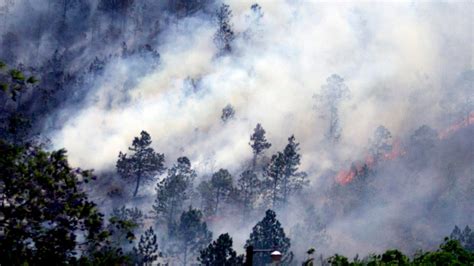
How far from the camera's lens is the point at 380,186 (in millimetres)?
105938

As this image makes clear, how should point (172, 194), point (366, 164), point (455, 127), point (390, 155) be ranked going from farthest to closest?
1. point (455, 127)
2. point (390, 155)
3. point (366, 164)
4. point (172, 194)

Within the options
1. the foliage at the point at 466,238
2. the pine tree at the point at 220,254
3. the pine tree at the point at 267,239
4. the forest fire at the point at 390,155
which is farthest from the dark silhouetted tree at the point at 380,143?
the pine tree at the point at 220,254

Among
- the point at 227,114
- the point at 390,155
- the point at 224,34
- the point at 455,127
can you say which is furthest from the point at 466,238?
the point at 224,34

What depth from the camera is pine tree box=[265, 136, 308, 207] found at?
98562mm

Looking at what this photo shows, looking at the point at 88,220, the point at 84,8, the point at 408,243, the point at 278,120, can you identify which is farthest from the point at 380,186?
the point at 84,8

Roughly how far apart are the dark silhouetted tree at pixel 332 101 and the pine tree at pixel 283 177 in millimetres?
29351

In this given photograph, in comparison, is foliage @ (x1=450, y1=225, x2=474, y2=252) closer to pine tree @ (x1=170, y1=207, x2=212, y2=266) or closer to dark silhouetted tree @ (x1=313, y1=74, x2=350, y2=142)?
pine tree @ (x1=170, y1=207, x2=212, y2=266)

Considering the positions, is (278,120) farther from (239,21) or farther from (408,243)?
(408,243)

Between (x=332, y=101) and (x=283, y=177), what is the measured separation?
37418mm

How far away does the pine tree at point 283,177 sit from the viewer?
323 feet

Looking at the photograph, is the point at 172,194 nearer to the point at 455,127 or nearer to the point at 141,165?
the point at 141,165

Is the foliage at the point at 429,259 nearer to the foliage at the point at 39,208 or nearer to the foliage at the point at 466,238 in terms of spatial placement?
the foliage at the point at 39,208

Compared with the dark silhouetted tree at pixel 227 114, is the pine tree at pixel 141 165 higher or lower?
lower

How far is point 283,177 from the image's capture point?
105 meters
